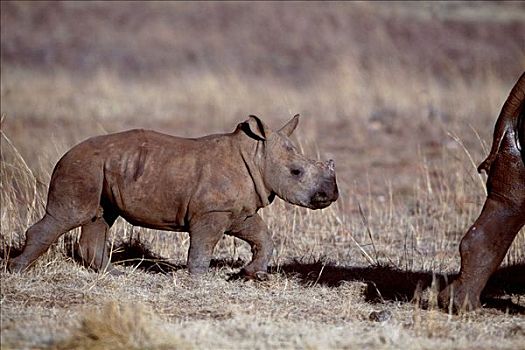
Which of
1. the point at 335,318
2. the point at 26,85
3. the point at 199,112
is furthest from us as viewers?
the point at 26,85

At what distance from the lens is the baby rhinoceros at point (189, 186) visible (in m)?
8.23

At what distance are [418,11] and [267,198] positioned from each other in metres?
24.4

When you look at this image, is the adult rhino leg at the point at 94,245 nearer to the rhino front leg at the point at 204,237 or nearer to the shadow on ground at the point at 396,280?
the rhino front leg at the point at 204,237

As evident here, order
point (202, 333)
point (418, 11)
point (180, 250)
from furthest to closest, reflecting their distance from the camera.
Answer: point (418, 11), point (180, 250), point (202, 333)

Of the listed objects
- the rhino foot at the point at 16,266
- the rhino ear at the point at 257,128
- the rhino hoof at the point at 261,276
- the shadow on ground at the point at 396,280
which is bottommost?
the rhino foot at the point at 16,266

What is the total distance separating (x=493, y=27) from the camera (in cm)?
3203

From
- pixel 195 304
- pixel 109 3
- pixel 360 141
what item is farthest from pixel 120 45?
pixel 195 304

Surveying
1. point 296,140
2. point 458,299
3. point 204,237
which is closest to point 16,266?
point 204,237

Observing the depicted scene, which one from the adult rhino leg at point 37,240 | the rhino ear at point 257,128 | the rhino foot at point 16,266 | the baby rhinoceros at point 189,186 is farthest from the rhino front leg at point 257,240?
the rhino foot at point 16,266

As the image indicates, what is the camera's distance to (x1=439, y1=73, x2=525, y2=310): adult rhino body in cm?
737

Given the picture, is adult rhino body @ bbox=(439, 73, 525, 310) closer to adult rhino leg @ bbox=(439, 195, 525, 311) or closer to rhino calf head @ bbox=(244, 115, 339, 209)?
adult rhino leg @ bbox=(439, 195, 525, 311)

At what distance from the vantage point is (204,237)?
324 inches

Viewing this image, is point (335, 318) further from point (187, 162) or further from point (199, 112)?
point (199, 112)

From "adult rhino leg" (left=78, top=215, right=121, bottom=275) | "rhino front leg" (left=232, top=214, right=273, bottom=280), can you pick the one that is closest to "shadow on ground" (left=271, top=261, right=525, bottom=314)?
"rhino front leg" (left=232, top=214, right=273, bottom=280)
